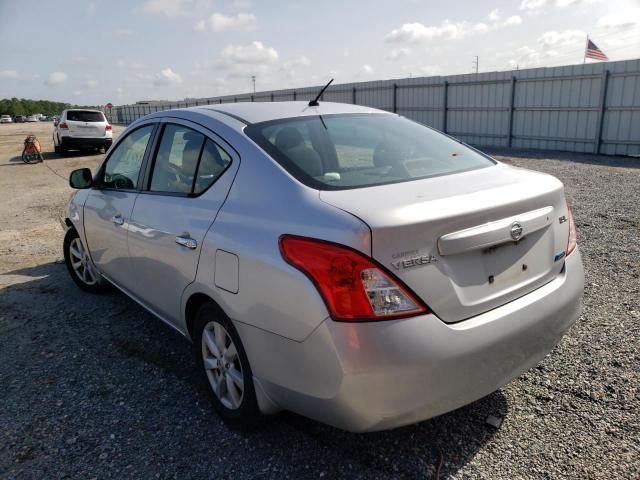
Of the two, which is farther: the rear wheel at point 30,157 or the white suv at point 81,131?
the white suv at point 81,131

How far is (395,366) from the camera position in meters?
1.88

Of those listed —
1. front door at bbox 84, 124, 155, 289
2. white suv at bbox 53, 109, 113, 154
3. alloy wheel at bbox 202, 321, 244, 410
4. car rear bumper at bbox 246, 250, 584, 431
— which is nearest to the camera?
car rear bumper at bbox 246, 250, 584, 431

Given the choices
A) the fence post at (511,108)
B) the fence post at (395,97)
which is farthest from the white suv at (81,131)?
the fence post at (511,108)

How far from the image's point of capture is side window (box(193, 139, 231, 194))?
8.77 ft

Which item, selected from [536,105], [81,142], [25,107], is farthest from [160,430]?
[25,107]

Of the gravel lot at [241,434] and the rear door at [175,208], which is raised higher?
the rear door at [175,208]

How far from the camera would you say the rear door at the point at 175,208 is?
264 centimetres

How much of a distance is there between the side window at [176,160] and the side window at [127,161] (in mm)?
279

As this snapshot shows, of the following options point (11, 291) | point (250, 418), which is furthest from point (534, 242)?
point (11, 291)

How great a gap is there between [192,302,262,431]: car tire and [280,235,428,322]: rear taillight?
675 millimetres

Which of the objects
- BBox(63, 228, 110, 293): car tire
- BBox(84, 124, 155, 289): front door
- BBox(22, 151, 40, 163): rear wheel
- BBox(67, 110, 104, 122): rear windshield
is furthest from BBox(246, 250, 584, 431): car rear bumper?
BBox(67, 110, 104, 122): rear windshield

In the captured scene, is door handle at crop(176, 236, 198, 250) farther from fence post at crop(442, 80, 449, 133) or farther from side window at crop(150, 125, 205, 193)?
fence post at crop(442, 80, 449, 133)

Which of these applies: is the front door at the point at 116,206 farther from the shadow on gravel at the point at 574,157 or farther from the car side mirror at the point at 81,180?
the shadow on gravel at the point at 574,157

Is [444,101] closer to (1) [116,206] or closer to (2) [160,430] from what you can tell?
(1) [116,206]
